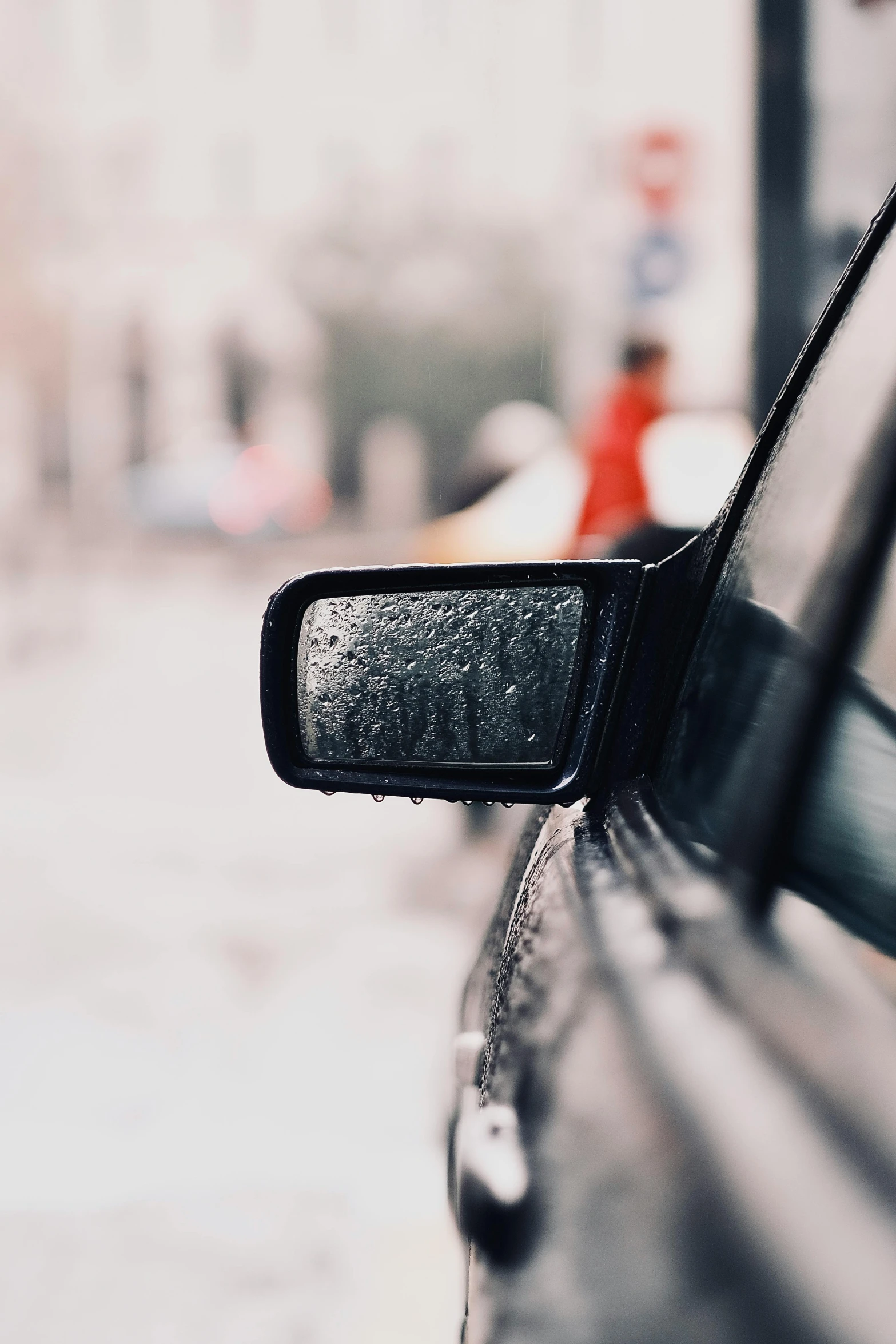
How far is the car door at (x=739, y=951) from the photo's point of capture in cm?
95

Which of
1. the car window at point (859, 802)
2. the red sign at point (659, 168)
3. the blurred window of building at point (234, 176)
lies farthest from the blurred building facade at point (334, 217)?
the car window at point (859, 802)

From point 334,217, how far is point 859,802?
126ft

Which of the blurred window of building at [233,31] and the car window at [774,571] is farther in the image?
the blurred window of building at [233,31]

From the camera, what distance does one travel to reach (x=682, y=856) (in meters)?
1.36

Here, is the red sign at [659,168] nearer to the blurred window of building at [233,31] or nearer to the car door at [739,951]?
the car door at [739,951]

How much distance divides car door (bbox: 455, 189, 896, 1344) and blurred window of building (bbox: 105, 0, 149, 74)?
41.9 meters

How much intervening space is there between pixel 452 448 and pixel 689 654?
37.0 meters

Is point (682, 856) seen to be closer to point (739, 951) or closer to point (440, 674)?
point (739, 951)

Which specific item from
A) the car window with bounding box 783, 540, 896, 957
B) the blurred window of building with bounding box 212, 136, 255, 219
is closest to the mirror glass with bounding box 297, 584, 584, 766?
the car window with bounding box 783, 540, 896, 957

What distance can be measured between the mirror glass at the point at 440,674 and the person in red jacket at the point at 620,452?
191 inches

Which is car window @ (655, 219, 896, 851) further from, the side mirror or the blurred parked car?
the side mirror

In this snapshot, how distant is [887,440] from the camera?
1.20m

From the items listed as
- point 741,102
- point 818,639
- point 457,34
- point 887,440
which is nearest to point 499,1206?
point 818,639

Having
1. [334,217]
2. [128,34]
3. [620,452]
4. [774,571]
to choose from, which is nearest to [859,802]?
[774,571]
